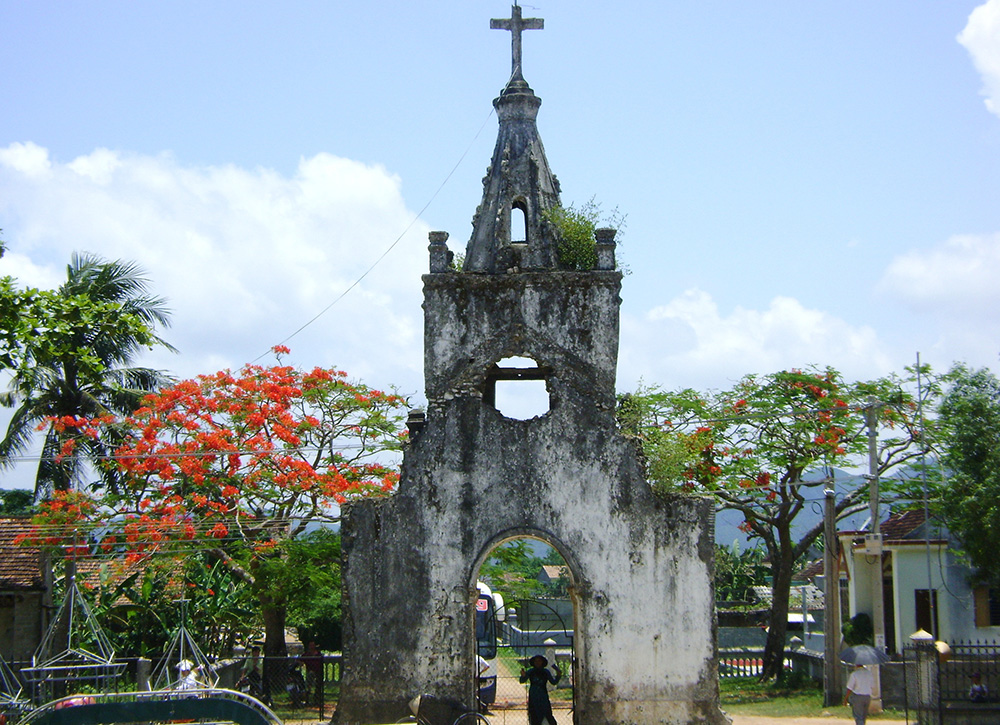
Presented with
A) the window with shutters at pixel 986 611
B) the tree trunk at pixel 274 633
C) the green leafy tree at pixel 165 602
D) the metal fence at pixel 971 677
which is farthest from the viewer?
the window with shutters at pixel 986 611

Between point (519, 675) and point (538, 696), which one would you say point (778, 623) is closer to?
point (519, 675)

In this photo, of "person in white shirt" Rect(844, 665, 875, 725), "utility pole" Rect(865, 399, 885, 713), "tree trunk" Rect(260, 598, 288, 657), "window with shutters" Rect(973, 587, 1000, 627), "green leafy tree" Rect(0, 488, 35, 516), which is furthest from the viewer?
"green leafy tree" Rect(0, 488, 35, 516)

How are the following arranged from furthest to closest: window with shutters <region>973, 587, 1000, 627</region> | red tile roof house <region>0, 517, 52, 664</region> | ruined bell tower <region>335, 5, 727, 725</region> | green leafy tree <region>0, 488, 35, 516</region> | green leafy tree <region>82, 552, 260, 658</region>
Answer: green leafy tree <region>0, 488, 35, 516</region>
window with shutters <region>973, 587, 1000, 627</region>
red tile roof house <region>0, 517, 52, 664</region>
green leafy tree <region>82, 552, 260, 658</region>
ruined bell tower <region>335, 5, 727, 725</region>

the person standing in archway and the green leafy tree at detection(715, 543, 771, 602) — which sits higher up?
the green leafy tree at detection(715, 543, 771, 602)

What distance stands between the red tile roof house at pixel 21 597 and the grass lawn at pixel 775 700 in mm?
13828

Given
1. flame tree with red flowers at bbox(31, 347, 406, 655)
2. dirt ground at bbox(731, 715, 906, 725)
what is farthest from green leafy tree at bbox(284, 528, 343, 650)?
dirt ground at bbox(731, 715, 906, 725)

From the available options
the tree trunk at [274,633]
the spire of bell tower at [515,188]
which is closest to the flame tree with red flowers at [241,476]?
the tree trunk at [274,633]

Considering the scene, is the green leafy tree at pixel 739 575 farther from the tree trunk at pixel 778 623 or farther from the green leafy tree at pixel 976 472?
the green leafy tree at pixel 976 472

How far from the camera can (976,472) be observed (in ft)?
66.8

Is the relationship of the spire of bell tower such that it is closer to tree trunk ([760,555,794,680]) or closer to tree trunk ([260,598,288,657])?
tree trunk ([260,598,288,657])

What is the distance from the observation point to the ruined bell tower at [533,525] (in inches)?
542

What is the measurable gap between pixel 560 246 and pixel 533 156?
1.49m

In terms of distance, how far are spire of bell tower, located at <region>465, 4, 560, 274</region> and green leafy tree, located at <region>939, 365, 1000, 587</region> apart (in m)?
10.2

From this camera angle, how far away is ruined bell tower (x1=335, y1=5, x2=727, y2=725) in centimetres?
1376
